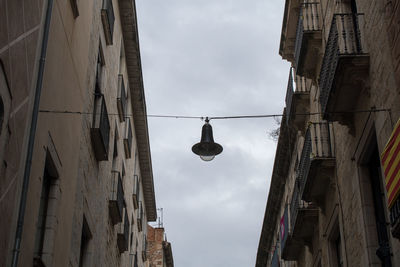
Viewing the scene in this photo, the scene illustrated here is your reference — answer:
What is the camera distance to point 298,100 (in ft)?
65.9

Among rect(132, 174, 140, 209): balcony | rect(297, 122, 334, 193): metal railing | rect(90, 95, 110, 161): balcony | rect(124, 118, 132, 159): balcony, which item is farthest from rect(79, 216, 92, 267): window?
rect(132, 174, 140, 209): balcony

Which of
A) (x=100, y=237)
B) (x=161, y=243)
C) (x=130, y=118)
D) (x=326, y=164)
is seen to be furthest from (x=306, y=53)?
(x=161, y=243)

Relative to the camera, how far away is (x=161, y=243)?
157ft

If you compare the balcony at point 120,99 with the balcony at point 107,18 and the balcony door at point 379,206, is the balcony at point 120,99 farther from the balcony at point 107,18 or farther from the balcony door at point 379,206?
the balcony door at point 379,206

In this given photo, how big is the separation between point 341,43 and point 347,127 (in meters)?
2.09

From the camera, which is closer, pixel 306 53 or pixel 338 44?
pixel 338 44

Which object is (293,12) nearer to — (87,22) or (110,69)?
(110,69)

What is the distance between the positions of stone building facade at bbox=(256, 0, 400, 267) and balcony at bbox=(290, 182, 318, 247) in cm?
3

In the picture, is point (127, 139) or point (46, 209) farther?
point (127, 139)

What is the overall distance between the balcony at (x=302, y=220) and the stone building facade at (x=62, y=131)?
5384 mm

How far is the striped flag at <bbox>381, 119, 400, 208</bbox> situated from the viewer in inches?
362

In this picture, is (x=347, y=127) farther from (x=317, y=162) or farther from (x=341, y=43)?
(x=341, y=43)

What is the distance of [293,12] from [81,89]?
28.6 ft

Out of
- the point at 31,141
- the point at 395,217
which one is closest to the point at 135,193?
the point at 31,141
